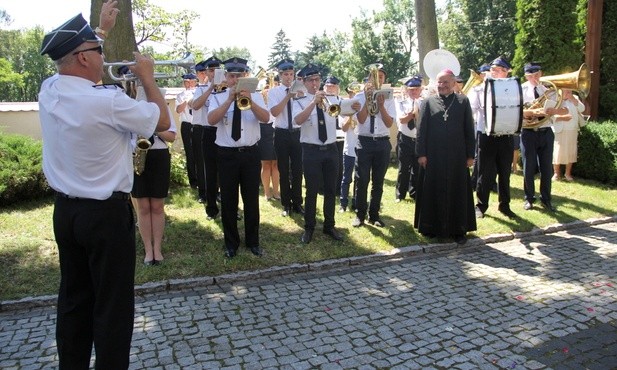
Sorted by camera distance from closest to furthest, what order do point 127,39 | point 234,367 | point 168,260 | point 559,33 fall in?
point 234,367, point 168,260, point 127,39, point 559,33

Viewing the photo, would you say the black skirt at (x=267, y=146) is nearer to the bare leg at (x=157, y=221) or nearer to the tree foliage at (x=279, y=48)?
the bare leg at (x=157, y=221)

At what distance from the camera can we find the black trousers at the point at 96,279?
9.99 ft

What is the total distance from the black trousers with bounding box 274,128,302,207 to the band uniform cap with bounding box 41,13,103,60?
5.46 meters

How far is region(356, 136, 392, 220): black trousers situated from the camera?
7.57m

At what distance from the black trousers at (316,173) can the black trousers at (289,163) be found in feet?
4.26

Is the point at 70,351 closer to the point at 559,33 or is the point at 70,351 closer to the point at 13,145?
the point at 13,145

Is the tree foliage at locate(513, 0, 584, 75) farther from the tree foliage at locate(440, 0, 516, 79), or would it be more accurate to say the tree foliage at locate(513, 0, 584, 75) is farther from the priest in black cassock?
the tree foliage at locate(440, 0, 516, 79)

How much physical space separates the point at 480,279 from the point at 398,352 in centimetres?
211

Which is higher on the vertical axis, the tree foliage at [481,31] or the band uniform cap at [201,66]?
the tree foliage at [481,31]

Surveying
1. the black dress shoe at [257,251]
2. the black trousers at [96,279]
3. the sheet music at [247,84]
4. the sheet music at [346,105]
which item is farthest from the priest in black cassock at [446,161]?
the black trousers at [96,279]

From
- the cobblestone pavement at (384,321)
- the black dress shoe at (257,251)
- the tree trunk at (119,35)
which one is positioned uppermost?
the tree trunk at (119,35)

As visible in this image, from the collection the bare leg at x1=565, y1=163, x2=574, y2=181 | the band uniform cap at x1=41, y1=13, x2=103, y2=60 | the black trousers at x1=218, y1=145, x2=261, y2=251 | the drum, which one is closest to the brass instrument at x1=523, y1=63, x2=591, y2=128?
the drum

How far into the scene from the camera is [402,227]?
25.5ft

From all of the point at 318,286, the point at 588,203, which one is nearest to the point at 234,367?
the point at 318,286
